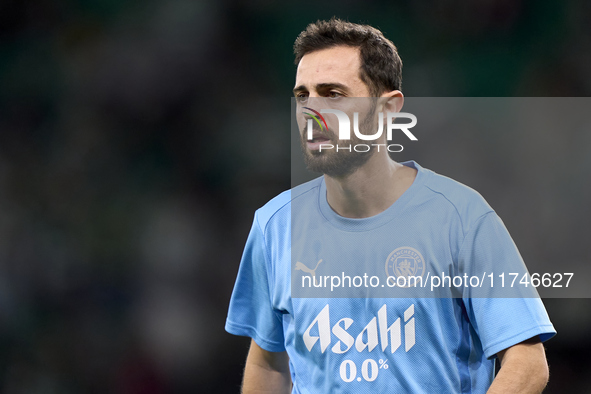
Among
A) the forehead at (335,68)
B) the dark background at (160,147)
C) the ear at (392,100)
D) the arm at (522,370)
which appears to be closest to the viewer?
the arm at (522,370)

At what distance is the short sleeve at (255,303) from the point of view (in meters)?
2.06

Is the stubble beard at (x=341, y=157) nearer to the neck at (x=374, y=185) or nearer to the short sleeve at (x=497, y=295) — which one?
the neck at (x=374, y=185)

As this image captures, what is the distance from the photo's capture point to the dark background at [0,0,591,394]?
3.35 m

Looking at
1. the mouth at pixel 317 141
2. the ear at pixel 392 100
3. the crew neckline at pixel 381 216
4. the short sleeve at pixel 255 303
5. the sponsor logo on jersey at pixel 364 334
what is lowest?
the sponsor logo on jersey at pixel 364 334

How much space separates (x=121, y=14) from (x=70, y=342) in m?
2.05

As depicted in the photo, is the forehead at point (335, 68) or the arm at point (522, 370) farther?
the forehead at point (335, 68)

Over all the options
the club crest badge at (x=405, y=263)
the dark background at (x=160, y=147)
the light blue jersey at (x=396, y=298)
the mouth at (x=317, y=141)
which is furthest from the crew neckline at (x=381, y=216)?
the dark background at (x=160, y=147)

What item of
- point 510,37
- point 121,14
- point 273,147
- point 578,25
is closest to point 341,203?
point 273,147

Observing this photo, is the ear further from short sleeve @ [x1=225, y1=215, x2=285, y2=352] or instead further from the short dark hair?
short sleeve @ [x1=225, y1=215, x2=285, y2=352]

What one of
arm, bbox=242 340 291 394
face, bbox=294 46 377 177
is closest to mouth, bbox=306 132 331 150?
face, bbox=294 46 377 177

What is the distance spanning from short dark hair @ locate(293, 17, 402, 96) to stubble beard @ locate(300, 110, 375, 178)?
0.11 m

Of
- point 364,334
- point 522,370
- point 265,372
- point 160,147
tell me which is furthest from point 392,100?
point 160,147

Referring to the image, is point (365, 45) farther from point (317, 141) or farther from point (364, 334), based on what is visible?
point (364, 334)

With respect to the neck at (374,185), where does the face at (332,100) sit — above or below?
above
